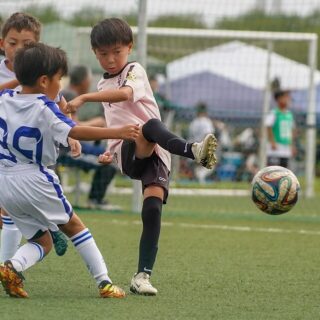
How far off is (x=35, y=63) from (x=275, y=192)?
1878 mm

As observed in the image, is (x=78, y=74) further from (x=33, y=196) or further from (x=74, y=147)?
(x=33, y=196)

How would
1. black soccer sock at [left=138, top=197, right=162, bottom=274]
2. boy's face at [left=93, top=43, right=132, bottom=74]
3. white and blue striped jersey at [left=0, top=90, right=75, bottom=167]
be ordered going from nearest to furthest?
1. white and blue striped jersey at [left=0, top=90, right=75, bottom=167]
2. black soccer sock at [left=138, top=197, right=162, bottom=274]
3. boy's face at [left=93, top=43, right=132, bottom=74]

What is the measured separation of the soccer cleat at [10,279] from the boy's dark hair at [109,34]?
1412 mm

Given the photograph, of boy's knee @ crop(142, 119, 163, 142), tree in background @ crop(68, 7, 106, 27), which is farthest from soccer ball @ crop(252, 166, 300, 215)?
tree in background @ crop(68, 7, 106, 27)

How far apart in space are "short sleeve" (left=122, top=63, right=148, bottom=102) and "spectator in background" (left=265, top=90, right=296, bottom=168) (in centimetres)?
994

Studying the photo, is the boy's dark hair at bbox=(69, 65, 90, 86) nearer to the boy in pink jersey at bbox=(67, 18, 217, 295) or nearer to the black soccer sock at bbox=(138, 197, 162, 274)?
the boy in pink jersey at bbox=(67, 18, 217, 295)

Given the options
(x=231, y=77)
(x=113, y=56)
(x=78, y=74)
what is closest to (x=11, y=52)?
(x=113, y=56)

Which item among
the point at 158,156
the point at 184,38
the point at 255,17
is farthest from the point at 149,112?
the point at 184,38

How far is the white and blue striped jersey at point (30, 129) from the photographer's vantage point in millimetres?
5195

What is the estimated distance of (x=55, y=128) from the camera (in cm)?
517

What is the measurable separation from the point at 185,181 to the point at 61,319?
1511 centimetres

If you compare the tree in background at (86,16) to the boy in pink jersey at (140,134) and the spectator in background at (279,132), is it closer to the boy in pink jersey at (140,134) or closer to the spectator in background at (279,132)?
the spectator in background at (279,132)

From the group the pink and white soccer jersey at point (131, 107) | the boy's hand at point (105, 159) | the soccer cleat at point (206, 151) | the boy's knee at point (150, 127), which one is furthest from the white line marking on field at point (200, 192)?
the soccer cleat at point (206, 151)

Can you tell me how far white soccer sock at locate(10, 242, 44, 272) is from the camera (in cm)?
533
